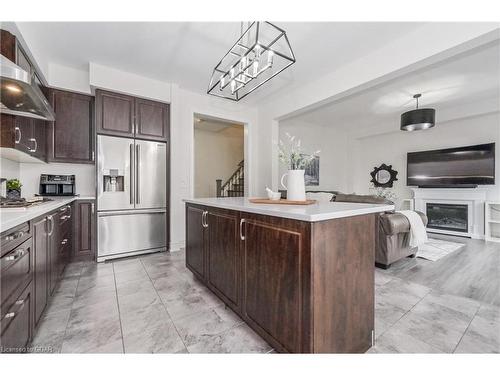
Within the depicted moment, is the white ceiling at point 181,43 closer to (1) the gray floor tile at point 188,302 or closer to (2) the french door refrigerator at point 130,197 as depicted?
(2) the french door refrigerator at point 130,197

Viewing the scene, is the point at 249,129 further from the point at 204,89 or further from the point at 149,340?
the point at 149,340

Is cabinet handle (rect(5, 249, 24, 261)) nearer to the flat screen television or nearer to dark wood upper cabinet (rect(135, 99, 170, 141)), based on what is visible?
dark wood upper cabinet (rect(135, 99, 170, 141))

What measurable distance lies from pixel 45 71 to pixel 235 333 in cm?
388

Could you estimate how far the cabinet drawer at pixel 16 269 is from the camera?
1.06 meters

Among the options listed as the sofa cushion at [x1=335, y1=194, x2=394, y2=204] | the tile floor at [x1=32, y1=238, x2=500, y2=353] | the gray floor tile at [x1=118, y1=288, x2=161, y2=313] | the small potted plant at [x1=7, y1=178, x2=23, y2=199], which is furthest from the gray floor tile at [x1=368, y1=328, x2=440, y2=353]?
the small potted plant at [x1=7, y1=178, x2=23, y2=199]

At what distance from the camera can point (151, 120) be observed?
354cm

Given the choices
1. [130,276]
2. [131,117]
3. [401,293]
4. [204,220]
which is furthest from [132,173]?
[401,293]

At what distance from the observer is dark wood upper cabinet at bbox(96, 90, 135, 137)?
3162 mm

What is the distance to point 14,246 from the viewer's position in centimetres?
119

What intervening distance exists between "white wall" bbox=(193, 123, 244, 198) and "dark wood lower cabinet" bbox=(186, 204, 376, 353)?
5254 millimetres

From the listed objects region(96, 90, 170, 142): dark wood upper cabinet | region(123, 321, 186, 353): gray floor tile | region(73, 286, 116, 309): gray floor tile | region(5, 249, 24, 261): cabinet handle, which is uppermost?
region(96, 90, 170, 142): dark wood upper cabinet

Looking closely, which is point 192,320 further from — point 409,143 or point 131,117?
point 409,143

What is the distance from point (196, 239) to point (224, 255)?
0.62m
